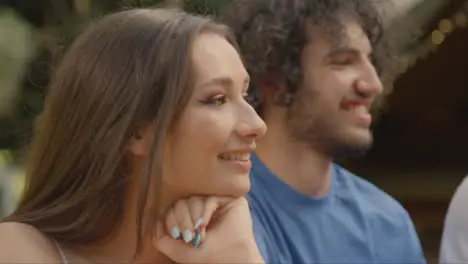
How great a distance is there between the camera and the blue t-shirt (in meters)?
1.96

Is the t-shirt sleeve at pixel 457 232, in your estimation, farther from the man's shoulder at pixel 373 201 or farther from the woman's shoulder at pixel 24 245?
the woman's shoulder at pixel 24 245

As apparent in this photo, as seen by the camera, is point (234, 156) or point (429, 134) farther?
point (429, 134)

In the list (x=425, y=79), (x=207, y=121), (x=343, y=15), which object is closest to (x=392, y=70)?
(x=343, y=15)

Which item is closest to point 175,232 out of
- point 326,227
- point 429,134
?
point 326,227

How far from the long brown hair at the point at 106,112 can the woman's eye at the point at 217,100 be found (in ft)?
0.10

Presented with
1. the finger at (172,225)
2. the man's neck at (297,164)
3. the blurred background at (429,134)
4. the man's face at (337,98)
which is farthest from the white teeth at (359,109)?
the blurred background at (429,134)

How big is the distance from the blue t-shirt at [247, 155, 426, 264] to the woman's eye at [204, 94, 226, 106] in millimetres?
483

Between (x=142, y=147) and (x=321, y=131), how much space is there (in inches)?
25.7

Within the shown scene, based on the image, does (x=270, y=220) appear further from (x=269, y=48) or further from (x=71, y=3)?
(x=71, y=3)

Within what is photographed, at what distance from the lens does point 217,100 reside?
1.46 metres

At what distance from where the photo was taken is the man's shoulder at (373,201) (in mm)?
2100

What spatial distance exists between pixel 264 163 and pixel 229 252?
1.91ft

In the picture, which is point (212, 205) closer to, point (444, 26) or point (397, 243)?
point (397, 243)

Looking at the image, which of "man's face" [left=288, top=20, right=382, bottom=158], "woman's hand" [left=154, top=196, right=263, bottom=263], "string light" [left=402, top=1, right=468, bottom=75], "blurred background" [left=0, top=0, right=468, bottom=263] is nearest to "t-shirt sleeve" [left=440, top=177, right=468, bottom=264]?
"man's face" [left=288, top=20, right=382, bottom=158]
